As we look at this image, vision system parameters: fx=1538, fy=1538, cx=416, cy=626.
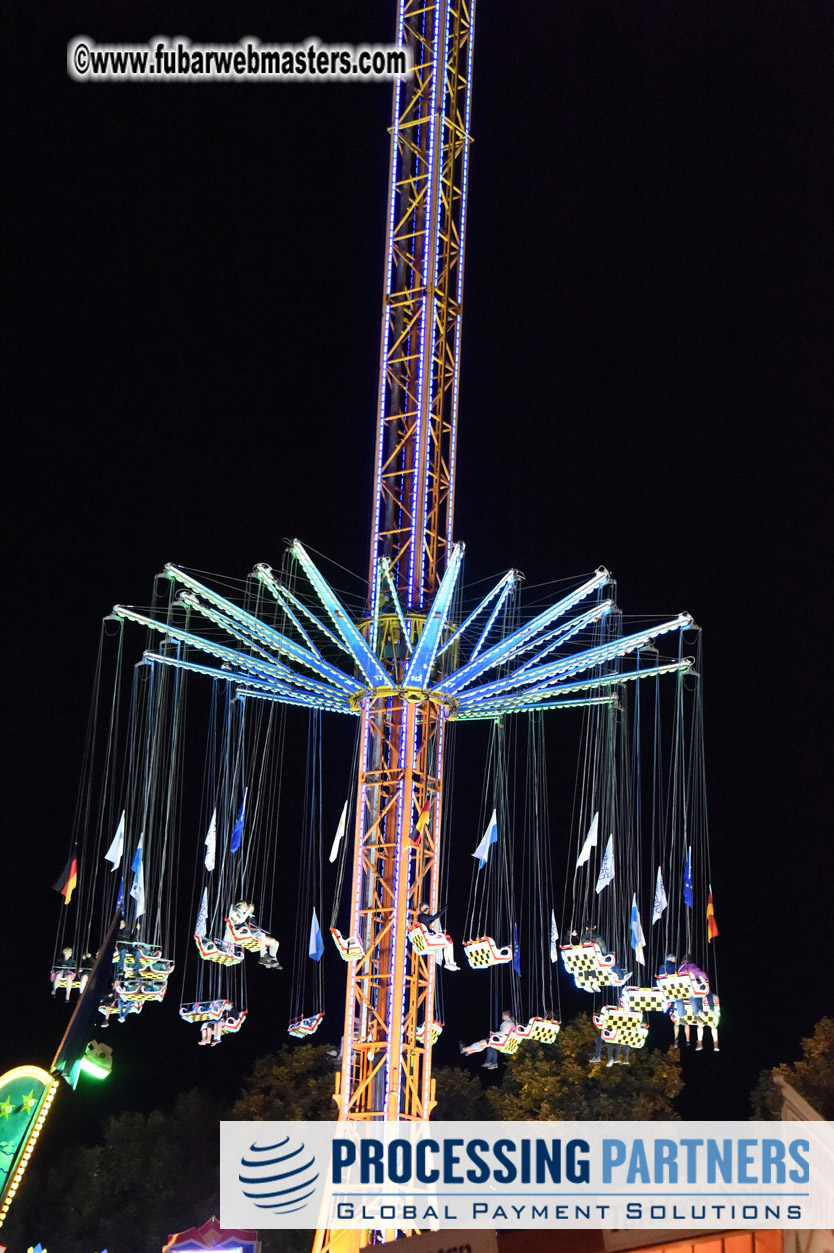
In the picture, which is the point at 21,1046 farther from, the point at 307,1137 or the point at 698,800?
the point at 698,800

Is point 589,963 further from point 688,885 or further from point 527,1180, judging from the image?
point 527,1180

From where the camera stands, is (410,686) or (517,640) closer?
(517,640)

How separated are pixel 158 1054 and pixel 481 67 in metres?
21.5

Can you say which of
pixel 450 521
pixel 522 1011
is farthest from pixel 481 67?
pixel 522 1011

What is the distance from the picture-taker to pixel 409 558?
19875 millimetres

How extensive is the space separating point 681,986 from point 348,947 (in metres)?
3.98

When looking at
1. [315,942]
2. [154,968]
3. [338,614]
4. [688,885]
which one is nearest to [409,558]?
[338,614]

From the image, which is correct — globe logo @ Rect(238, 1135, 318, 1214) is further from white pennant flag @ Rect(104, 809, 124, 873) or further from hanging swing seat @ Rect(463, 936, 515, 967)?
white pennant flag @ Rect(104, 809, 124, 873)

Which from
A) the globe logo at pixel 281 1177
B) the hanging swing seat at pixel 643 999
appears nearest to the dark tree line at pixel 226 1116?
the globe logo at pixel 281 1177

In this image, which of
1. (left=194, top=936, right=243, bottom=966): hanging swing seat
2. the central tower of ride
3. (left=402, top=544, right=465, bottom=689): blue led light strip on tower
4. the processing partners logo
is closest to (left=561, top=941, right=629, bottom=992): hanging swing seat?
the central tower of ride

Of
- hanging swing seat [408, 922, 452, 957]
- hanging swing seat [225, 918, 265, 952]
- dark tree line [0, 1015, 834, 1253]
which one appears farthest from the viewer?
dark tree line [0, 1015, 834, 1253]

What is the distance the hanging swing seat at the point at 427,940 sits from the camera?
17.9 m

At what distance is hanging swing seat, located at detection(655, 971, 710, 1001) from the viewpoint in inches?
714

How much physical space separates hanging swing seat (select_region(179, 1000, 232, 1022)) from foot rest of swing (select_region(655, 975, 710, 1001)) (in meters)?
5.60
